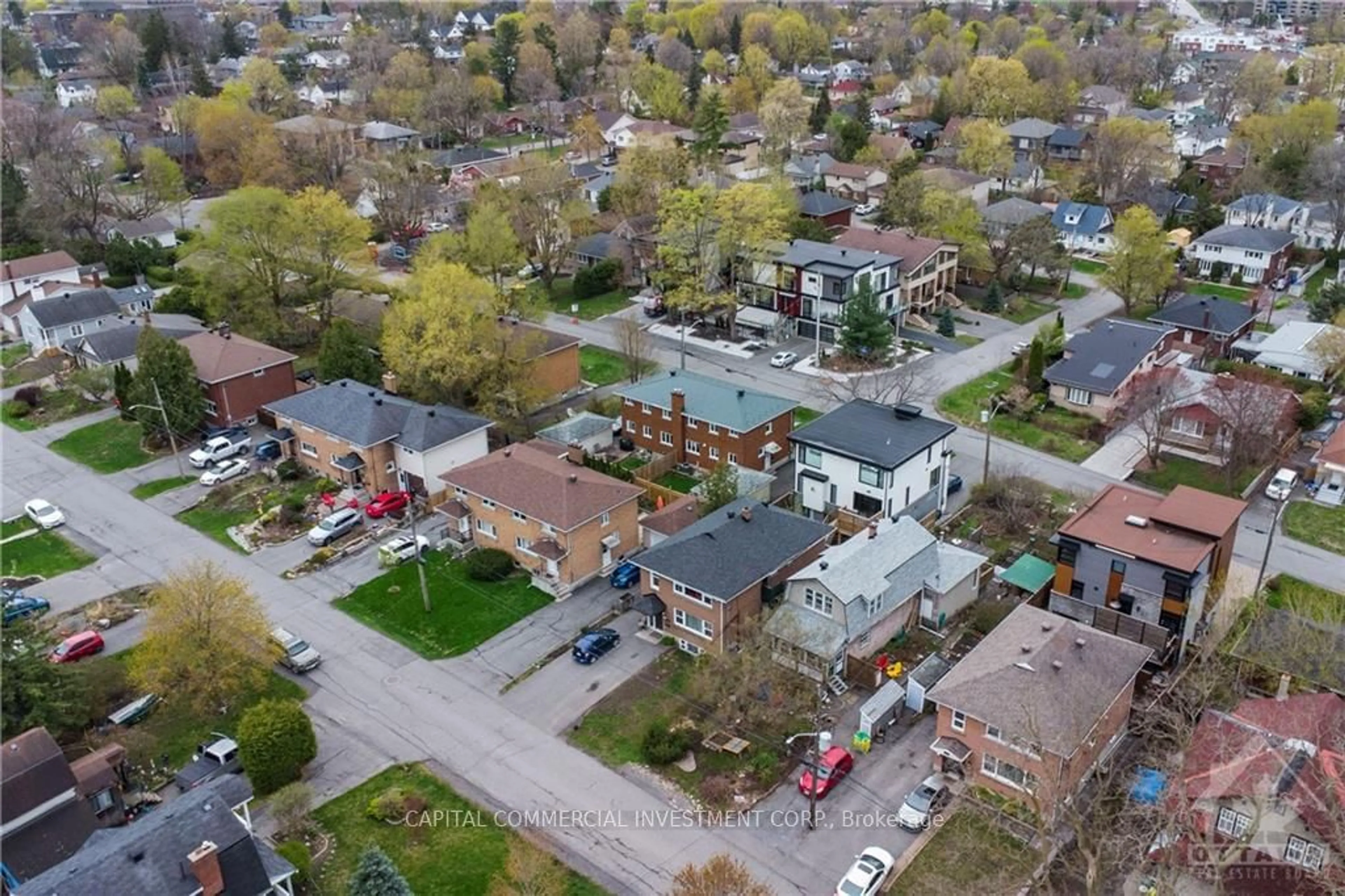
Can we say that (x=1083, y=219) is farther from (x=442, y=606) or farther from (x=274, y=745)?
(x=274, y=745)

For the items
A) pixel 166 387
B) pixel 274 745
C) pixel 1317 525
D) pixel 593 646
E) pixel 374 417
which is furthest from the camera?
pixel 166 387

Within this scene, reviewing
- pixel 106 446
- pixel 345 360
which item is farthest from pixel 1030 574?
pixel 106 446

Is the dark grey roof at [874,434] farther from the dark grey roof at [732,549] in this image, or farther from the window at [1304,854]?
the window at [1304,854]

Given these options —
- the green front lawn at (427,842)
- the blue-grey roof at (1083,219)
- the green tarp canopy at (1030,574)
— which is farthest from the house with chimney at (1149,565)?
the blue-grey roof at (1083,219)

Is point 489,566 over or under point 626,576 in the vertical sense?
over

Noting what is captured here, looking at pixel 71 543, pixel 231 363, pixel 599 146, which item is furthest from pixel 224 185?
pixel 71 543

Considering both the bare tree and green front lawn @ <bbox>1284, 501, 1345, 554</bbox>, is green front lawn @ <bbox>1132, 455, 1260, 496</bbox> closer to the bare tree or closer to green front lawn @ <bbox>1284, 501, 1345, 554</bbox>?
green front lawn @ <bbox>1284, 501, 1345, 554</bbox>
